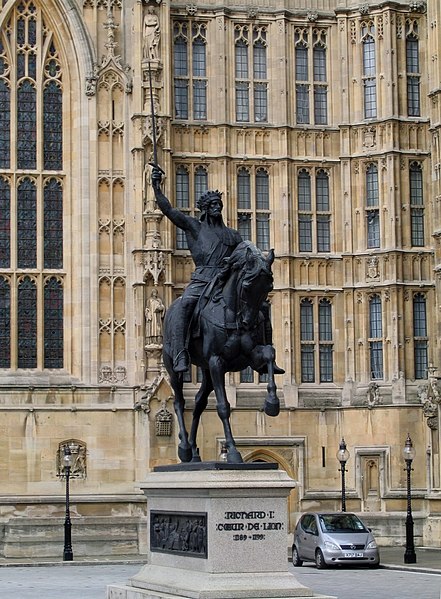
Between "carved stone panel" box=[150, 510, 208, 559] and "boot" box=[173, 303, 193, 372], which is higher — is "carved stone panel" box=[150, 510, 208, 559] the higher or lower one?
the lower one

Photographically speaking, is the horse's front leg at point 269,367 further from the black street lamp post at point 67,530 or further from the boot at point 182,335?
the black street lamp post at point 67,530

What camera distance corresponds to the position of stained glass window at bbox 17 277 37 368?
4712cm

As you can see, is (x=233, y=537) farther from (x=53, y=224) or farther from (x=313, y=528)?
(x=53, y=224)

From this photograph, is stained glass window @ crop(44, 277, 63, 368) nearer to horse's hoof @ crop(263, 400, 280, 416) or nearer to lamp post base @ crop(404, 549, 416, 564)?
lamp post base @ crop(404, 549, 416, 564)

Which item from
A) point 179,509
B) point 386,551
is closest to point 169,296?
point 386,551

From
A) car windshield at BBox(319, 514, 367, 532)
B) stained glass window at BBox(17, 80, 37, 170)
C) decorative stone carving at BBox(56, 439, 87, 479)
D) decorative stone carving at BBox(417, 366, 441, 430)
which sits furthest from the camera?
stained glass window at BBox(17, 80, 37, 170)

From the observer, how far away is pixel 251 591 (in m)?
20.1

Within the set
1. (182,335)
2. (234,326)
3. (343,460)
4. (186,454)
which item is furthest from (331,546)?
(234,326)

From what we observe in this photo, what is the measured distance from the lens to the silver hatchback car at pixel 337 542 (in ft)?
121

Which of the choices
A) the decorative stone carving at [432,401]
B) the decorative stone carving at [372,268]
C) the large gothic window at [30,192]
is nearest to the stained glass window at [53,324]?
the large gothic window at [30,192]

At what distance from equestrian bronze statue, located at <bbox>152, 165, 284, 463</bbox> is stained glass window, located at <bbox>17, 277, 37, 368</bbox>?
24148 millimetres

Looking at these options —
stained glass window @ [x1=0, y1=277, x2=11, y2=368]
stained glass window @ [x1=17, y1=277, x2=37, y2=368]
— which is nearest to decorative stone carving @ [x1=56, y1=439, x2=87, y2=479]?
stained glass window @ [x1=17, y1=277, x2=37, y2=368]

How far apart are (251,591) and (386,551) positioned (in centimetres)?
2520

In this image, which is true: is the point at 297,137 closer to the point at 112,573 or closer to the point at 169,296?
the point at 169,296
